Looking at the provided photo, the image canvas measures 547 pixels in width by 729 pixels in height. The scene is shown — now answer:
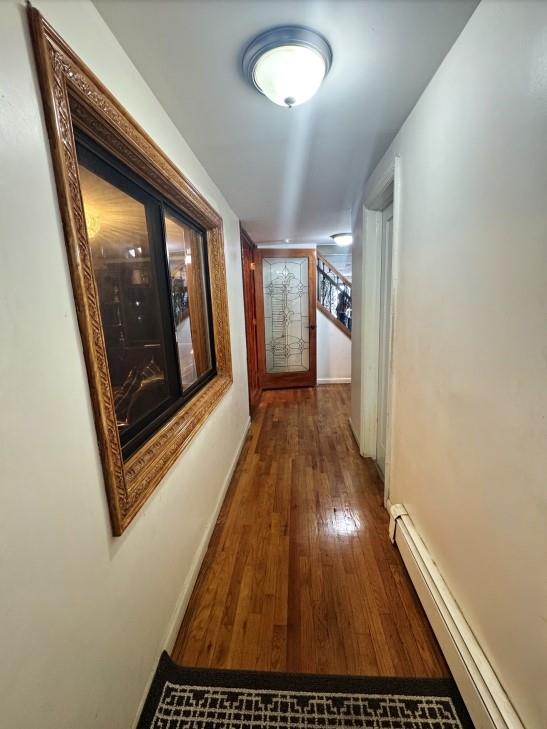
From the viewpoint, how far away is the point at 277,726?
3.14 ft

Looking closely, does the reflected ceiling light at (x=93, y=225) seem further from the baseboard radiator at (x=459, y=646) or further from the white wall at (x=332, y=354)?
the white wall at (x=332, y=354)

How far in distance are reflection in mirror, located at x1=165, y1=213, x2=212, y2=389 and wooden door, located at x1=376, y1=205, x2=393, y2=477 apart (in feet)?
4.37

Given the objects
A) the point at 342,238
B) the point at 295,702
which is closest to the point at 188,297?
the point at 295,702

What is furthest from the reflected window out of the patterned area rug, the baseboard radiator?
the baseboard radiator

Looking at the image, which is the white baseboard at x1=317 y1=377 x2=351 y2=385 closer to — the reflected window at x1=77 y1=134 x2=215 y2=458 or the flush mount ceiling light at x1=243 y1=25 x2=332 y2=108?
the reflected window at x1=77 y1=134 x2=215 y2=458

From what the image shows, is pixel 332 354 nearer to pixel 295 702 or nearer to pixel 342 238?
pixel 342 238

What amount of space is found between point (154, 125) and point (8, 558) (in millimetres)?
1444

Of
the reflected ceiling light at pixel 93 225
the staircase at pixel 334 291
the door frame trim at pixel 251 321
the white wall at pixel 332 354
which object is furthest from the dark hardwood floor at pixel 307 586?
the staircase at pixel 334 291

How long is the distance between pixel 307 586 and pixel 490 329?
1403 millimetres

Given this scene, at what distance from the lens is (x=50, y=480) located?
25.0 inches

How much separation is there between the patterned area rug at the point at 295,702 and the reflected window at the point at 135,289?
865 mm

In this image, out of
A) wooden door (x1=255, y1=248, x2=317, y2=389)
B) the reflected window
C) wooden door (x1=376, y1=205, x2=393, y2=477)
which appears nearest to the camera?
the reflected window

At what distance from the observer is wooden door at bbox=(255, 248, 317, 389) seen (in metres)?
4.39

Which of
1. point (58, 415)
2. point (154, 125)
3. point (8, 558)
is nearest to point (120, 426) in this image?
point (58, 415)
